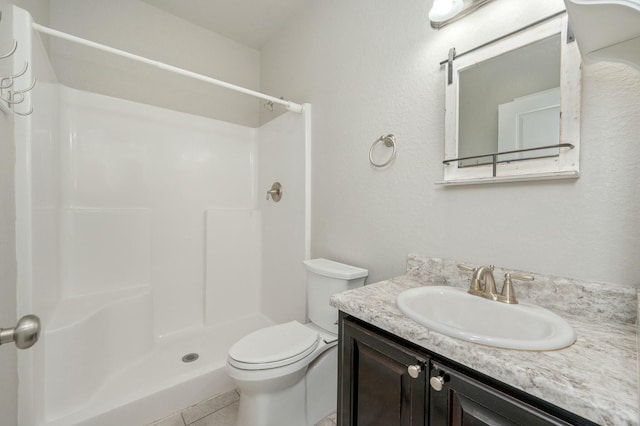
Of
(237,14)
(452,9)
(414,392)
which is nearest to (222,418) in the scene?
(414,392)

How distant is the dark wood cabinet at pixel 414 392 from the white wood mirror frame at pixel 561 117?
676mm

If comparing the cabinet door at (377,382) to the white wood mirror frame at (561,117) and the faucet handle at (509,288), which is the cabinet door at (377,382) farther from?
the white wood mirror frame at (561,117)

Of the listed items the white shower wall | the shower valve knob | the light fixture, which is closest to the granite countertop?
the light fixture

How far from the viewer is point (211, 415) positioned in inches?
58.2

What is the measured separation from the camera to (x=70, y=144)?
5.76 ft

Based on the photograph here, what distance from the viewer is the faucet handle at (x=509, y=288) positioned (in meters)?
0.87

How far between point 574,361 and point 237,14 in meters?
2.73

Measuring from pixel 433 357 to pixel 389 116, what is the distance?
1.10 metres

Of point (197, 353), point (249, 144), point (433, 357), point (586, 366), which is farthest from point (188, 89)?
point (586, 366)

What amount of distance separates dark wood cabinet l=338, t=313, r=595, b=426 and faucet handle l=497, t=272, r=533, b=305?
0.36m

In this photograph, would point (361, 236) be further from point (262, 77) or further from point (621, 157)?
point (262, 77)

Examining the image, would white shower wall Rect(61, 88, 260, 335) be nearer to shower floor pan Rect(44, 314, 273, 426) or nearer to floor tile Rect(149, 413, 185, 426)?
shower floor pan Rect(44, 314, 273, 426)

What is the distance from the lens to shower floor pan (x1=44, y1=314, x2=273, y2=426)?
1338 mm

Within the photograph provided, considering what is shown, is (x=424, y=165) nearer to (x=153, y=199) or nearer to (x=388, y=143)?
(x=388, y=143)
